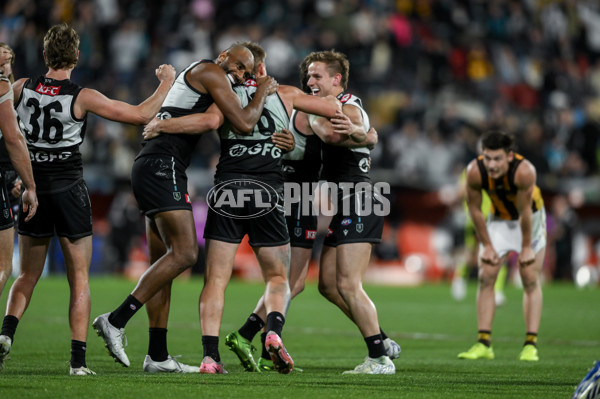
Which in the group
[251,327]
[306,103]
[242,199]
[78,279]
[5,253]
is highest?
[306,103]

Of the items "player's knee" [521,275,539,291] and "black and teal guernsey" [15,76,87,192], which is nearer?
"black and teal guernsey" [15,76,87,192]

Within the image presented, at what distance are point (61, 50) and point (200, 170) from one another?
53.0 ft

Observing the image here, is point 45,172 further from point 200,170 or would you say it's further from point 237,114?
point 200,170

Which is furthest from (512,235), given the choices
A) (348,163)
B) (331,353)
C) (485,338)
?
(348,163)

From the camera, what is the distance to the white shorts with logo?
11.1m

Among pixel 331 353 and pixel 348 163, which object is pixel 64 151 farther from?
pixel 331 353

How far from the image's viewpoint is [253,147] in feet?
26.2

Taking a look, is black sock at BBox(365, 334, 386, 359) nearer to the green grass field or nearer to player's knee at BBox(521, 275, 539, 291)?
the green grass field

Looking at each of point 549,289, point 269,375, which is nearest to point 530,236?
point 269,375

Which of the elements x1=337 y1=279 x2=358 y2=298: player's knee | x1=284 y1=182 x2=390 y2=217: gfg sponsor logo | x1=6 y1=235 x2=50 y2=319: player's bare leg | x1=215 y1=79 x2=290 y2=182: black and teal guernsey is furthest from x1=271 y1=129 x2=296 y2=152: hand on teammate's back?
x1=6 y1=235 x2=50 y2=319: player's bare leg

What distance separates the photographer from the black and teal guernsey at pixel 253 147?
7.98 meters

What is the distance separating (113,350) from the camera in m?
7.54

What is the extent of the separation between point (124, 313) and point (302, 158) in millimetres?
2335

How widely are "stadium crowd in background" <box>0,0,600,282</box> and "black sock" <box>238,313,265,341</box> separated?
48.0ft
